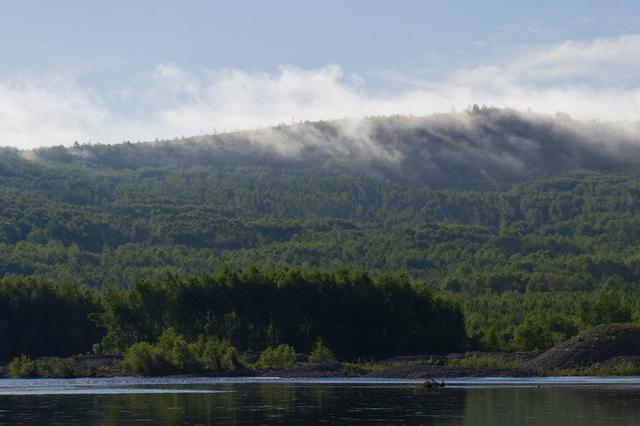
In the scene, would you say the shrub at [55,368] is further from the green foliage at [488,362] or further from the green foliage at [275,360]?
the green foliage at [488,362]

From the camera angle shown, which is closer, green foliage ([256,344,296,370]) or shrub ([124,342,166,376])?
shrub ([124,342,166,376])

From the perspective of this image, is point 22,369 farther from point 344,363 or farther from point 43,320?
point 344,363

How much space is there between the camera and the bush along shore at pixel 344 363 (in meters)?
110

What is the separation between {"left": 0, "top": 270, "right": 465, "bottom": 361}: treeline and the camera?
464 feet

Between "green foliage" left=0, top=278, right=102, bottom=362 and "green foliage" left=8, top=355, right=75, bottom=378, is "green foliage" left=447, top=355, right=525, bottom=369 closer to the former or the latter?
"green foliage" left=8, top=355, right=75, bottom=378

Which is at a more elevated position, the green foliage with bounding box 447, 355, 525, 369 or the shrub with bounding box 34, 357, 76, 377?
the shrub with bounding box 34, 357, 76, 377

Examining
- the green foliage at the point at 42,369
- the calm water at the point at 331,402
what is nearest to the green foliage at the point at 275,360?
the calm water at the point at 331,402

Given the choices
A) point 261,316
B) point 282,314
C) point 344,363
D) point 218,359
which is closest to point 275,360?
point 218,359

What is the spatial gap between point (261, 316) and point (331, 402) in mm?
69934

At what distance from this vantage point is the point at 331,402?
73.3m

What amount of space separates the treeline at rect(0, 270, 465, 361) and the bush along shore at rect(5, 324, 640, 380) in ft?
38.4

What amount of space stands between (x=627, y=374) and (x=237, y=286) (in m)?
52.1

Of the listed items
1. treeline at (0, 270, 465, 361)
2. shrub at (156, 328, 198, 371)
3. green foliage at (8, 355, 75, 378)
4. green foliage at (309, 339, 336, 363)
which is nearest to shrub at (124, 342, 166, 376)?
shrub at (156, 328, 198, 371)

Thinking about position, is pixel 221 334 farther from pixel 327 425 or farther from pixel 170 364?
pixel 327 425
